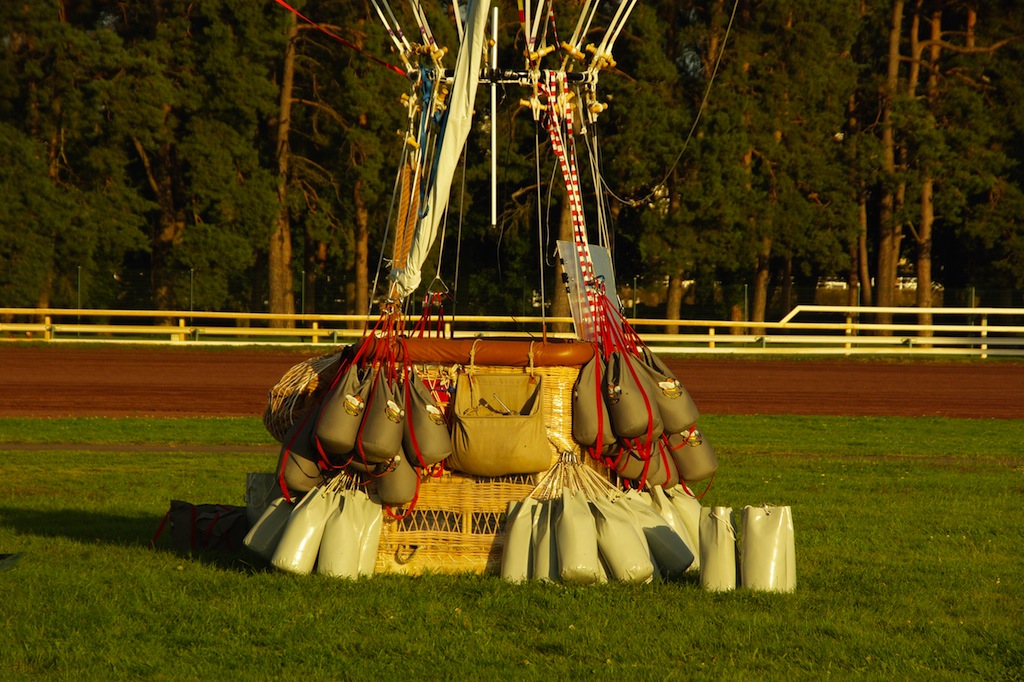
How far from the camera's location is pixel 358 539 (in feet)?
22.2

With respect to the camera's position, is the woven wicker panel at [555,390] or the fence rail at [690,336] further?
the fence rail at [690,336]

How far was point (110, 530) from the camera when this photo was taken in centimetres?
835

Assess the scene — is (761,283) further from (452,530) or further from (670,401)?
(452,530)

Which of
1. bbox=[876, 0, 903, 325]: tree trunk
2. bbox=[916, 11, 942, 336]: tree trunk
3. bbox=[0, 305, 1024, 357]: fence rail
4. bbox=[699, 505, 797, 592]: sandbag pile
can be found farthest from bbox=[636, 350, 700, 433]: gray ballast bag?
bbox=[916, 11, 942, 336]: tree trunk

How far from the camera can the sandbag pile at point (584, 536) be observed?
6.52m

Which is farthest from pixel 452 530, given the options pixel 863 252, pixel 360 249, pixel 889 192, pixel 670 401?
pixel 863 252

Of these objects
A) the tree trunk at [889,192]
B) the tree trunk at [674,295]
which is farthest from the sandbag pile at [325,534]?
the tree trunk at [889,192]

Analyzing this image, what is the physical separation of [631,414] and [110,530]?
11.5 feet

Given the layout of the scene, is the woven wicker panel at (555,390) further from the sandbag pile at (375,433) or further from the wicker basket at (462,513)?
the sandbag pile at (375,433)

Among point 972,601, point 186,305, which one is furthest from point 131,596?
point 186,305

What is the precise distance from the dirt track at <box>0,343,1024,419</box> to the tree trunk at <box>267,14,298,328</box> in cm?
1001

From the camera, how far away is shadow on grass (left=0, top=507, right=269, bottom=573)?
7.27m

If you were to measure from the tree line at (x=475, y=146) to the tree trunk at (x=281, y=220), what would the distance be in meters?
0.09

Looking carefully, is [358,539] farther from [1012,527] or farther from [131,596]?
[1012,527]
